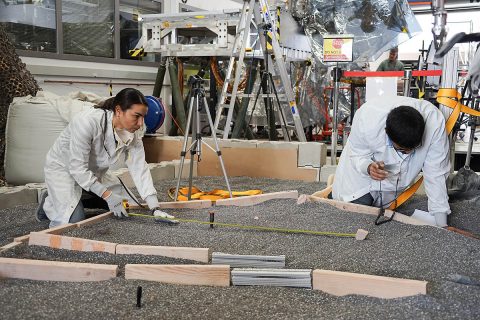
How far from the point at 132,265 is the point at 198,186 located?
2.33 metres

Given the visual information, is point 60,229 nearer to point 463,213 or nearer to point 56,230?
point 56,230

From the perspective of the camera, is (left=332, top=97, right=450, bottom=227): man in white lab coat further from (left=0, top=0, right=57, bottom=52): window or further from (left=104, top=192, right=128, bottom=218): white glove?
(left=0, top=0, right=57, bottom=52): window

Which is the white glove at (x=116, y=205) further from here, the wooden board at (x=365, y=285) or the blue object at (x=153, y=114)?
the blue object at (x=153, y=114)

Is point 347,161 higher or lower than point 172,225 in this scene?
higher

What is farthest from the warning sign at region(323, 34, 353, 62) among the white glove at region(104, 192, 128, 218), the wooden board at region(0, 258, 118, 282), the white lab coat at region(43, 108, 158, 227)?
the wooden board at region(0, 258, 118, 282)

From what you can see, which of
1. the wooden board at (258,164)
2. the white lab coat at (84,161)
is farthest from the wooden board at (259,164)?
the white lab coat at (84,161)

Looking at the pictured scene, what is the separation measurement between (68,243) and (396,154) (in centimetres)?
185

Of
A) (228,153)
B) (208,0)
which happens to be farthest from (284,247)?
(208,0)

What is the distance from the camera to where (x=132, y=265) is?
1.96 metres

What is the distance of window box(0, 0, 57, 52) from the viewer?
4988 mm

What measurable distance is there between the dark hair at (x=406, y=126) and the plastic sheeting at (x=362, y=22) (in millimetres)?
3815

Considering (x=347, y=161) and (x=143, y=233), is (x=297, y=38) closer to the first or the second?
(x=347, y=161)

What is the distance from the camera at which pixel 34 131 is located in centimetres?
372

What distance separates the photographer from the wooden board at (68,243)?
86.6 inches
